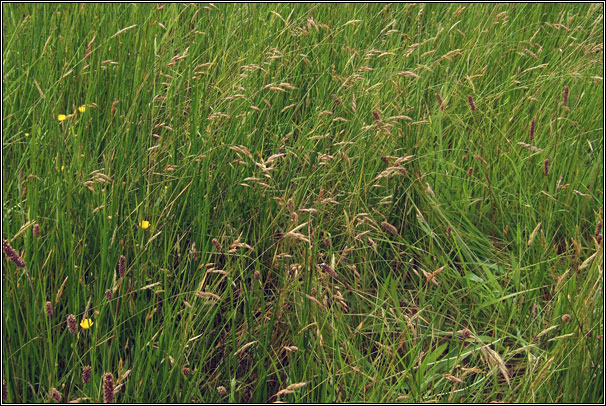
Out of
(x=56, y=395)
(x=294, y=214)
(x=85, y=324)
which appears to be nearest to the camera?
(x=56, y=395)

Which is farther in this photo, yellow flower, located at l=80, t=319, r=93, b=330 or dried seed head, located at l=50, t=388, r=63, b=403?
yellow flower, located at l=80, t=319, r=93, b=330

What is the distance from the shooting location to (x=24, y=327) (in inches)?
54.0

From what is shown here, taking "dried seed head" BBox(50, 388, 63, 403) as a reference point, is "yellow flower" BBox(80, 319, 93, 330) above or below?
below

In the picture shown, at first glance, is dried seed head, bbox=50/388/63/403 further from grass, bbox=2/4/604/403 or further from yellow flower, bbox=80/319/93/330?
yellow flower, bbox=80/319/93/330

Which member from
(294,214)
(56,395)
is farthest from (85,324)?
(294,214)

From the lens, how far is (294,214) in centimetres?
141

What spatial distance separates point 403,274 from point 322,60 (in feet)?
2.97

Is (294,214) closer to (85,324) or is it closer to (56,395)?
(85,324)

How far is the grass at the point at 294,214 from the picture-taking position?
4.38 feet

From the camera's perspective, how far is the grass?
1.33 metres

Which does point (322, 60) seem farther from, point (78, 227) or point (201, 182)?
point (78, 227)

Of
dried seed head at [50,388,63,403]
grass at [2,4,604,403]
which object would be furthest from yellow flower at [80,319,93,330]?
dried seed head at [50,388,63,403]

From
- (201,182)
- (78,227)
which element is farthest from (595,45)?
(78,227)

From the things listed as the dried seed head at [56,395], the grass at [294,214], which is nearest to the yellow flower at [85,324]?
the grass at [294,214]
